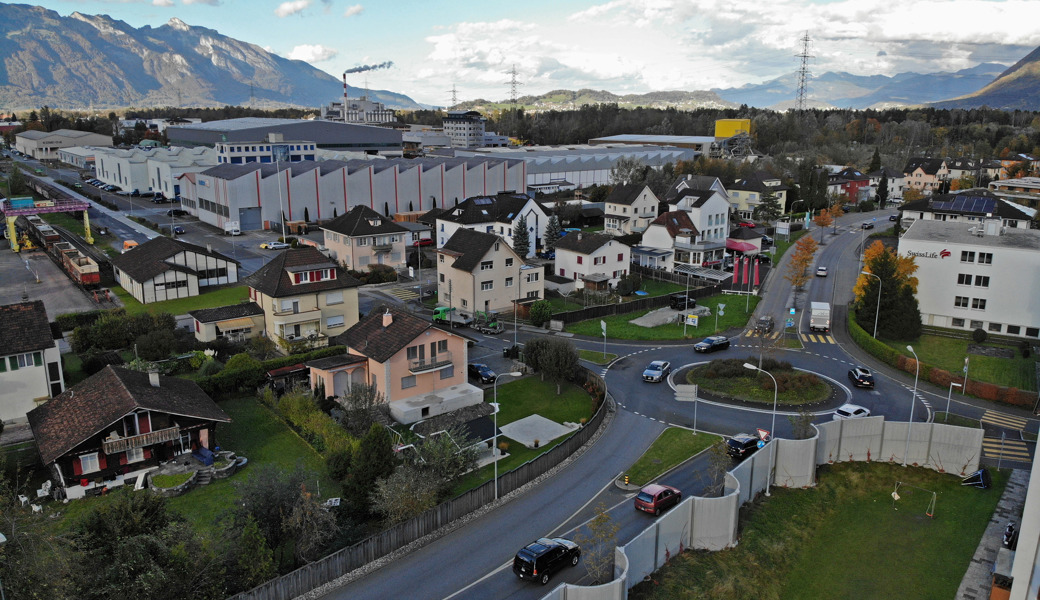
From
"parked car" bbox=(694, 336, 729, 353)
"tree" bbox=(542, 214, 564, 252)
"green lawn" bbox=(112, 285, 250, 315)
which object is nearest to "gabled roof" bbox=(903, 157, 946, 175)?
"tree" bbox=(542, 214, 564, 252)

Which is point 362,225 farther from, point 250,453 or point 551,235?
point 250,453

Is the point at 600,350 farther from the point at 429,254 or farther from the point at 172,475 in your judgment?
the point at 429,254

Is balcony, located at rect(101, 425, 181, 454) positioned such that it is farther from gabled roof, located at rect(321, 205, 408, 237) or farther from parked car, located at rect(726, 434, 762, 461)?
gabled roof, located at rect(321, 205, 408, 237)

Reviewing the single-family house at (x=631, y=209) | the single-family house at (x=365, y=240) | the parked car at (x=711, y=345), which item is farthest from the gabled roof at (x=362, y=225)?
the parked car at (x=711, y=345)

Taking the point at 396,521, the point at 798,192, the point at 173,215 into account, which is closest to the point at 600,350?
the point at 396,521

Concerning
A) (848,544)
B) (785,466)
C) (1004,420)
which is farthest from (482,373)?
(1004,420)

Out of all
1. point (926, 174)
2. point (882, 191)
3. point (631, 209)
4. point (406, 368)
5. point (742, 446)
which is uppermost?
point (926, 174)

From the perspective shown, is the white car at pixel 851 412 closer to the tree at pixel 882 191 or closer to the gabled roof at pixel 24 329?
the gabled roof at pixel 24 329
